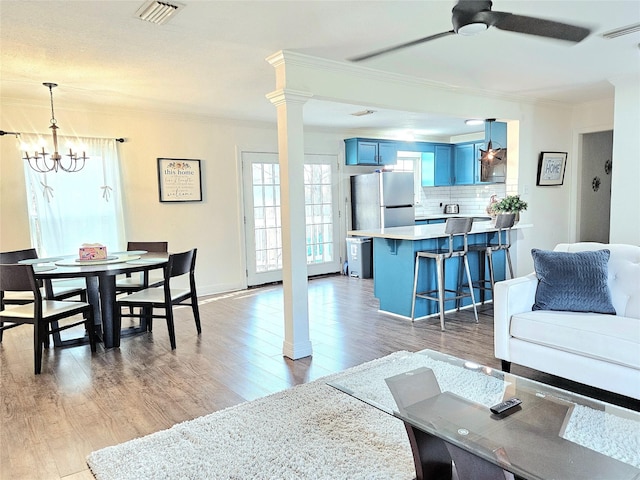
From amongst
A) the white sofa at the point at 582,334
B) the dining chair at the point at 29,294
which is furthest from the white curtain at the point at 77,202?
the white sofa at the point at 582,334

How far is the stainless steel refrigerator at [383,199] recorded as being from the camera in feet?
22.1

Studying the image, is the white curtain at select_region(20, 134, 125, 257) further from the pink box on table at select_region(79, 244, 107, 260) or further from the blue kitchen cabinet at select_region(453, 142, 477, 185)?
the blue kitchen cabinet at select_region(453, 142, 477, 185)

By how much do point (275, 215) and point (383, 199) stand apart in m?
1.65

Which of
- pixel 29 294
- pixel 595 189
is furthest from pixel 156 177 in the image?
pixel 595 189

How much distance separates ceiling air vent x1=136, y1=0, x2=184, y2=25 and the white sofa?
2.61 m

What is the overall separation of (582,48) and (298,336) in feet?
10.5

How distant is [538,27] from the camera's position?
208 cm

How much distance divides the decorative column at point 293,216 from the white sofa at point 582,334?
1.42 metres

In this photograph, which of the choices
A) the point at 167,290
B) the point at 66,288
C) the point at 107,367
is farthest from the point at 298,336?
the point at 66,288

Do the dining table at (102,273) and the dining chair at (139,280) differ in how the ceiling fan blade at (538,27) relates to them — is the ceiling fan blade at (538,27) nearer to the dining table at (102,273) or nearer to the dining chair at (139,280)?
the dining table at (102,273)

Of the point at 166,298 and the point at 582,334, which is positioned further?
the point at 166,298

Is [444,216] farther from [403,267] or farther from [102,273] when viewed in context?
[102,273]

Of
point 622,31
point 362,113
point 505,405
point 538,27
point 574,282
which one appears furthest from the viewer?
point 362,113

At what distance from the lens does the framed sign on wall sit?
17.9 feet
